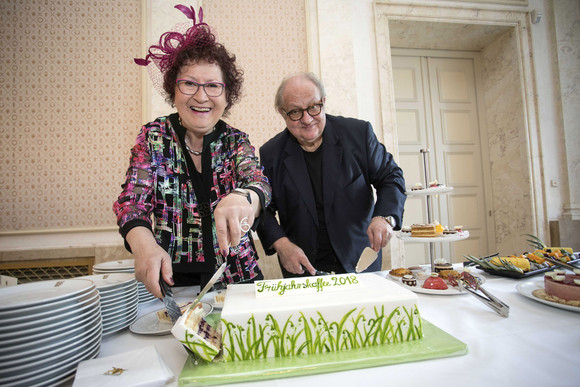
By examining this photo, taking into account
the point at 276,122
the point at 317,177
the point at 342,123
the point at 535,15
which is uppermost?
the point at 535,15

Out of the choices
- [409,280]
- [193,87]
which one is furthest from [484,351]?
[193,87]

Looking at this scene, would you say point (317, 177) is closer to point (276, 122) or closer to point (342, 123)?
point (342, 123)

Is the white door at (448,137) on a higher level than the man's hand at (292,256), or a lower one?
higher

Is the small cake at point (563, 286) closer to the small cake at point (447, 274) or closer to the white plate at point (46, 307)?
the small cake at point (447, 274)

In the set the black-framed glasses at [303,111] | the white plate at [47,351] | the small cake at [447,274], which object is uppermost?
the black-framed glasses at [303,111]

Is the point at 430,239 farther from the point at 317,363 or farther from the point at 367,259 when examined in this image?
the point at 317,363

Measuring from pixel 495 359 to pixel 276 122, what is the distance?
11.1 feet

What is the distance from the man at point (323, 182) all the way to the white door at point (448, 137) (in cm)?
306

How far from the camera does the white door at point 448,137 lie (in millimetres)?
4707

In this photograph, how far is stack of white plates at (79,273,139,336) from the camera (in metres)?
0.82

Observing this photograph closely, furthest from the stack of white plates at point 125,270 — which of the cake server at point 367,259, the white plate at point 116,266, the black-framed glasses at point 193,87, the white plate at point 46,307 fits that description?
the cake server at point 367,259

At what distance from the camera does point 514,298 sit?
101cm

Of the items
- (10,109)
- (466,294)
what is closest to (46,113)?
(10,109)

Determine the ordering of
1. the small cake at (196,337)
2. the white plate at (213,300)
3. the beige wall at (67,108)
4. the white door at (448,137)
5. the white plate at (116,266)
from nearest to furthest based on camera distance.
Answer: the small cake at (196,337) < the white plate at (213,300) < the white plate at (116,266) < the beige wall at (67,108) < the white door at (448,137)
